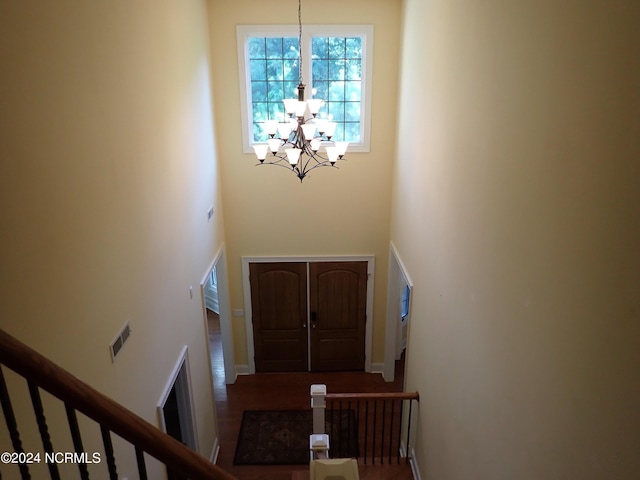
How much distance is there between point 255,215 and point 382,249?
1953mm

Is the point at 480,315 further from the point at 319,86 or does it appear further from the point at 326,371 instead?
the point at 326,371

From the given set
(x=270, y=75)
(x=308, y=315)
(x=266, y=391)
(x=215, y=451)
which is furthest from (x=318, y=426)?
(x=270, y=75)

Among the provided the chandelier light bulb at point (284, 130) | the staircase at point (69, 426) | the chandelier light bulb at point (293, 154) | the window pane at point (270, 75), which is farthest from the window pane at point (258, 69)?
the staircase at point (69, 426)

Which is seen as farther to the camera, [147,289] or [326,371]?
[326,371]

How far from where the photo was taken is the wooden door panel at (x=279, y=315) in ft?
23.5

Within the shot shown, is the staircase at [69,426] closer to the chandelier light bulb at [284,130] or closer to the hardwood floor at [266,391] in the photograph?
the chandelier light bulb at [284,130]

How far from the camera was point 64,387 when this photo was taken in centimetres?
129

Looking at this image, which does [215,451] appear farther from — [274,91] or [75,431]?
[75,431]

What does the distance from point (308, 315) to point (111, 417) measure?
6168 mm

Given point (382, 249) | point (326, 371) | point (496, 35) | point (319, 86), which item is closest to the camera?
point (496, 35)

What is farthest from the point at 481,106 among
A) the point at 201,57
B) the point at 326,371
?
the point at 326,371

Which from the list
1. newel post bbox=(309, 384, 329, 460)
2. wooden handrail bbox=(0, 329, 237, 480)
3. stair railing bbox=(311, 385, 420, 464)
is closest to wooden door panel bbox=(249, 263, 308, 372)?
stair railing bbox=(311, 385, 420, 464)

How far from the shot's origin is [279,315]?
292 inches

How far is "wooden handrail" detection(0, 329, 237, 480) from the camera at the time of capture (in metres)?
1.28
